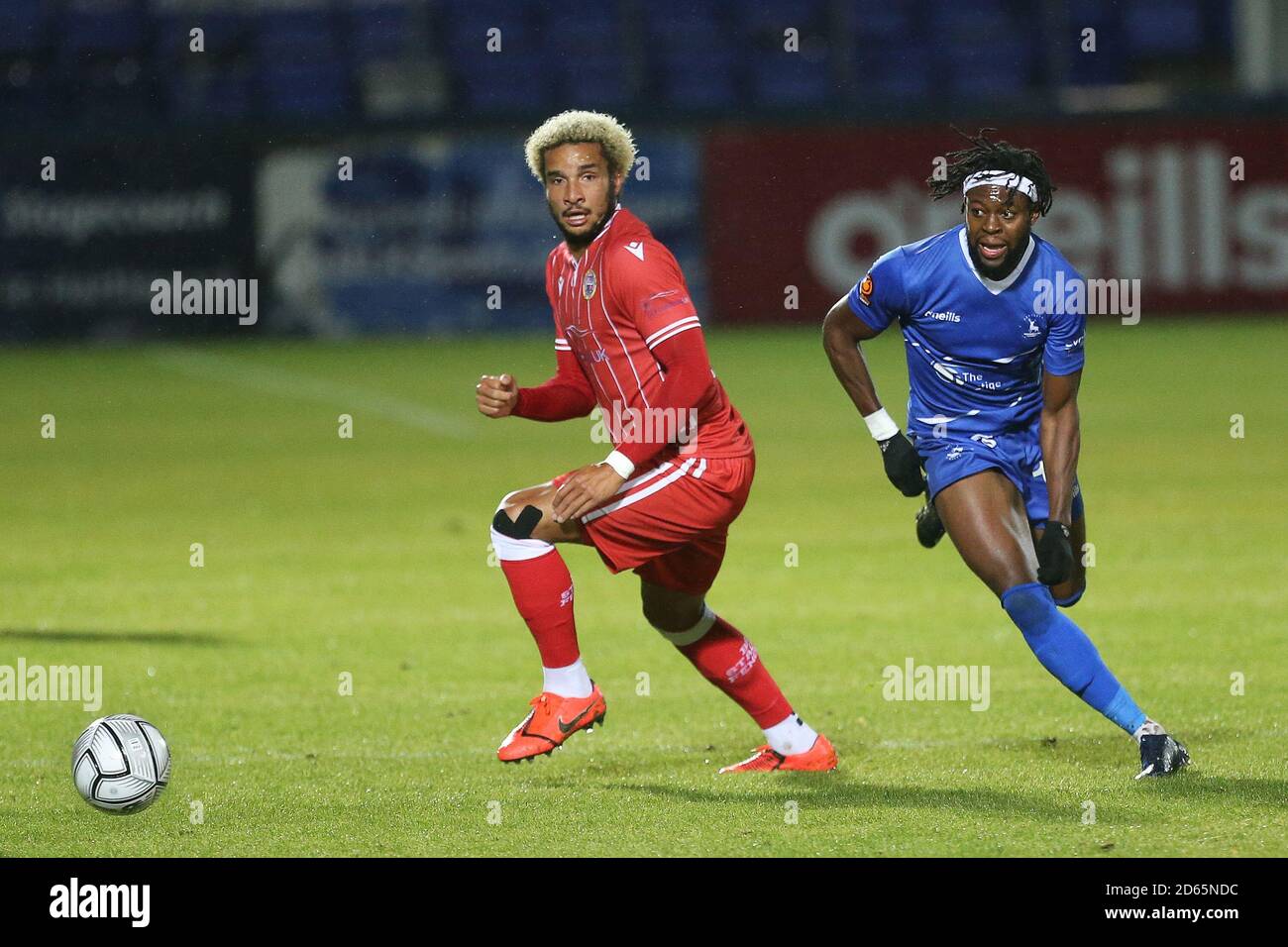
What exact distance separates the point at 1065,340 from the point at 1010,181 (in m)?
0.54

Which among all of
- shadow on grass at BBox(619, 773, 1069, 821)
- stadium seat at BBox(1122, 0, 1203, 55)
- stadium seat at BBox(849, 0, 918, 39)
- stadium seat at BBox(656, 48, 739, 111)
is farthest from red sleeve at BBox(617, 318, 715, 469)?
stadium seat at BBox(1122, 0, 1203, 55)

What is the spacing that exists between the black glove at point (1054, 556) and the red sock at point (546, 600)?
1511 millimetres

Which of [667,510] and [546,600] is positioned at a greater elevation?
[667,510]

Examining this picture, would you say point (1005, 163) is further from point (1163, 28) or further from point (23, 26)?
point (23, 26)

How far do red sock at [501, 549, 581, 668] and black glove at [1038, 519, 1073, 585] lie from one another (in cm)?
151

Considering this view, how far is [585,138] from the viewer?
632cm

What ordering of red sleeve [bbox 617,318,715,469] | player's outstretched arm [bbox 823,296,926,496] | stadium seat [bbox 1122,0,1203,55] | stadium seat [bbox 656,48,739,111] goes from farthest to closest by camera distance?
stadium seat [bbox 1122,0,1203,55] → stadium seat [bbox 656,48,739,111] → player's outstretched arm [bbox 823,296,926,496] → red sleeve [bbox 617,318,715,469]

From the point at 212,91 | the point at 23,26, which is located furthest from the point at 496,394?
the point at 23,26

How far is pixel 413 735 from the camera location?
730cm

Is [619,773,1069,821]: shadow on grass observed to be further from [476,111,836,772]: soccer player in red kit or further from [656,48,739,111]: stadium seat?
[656,48,739,111]: stadium seat

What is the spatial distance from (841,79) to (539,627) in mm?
21530

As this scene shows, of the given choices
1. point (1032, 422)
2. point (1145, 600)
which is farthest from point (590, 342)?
point (1145, 600)

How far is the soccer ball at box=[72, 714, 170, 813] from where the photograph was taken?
235 inches

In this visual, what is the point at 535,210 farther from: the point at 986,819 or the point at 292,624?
the point at 986,819
